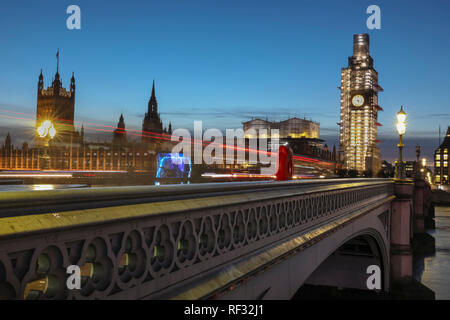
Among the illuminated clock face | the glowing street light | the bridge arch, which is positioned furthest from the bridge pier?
the illuminated clock face

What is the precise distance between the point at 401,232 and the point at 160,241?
22.8 m

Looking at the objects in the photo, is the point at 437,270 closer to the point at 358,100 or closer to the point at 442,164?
the point at 358,100

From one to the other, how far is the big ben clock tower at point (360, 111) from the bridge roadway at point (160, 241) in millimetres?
171535

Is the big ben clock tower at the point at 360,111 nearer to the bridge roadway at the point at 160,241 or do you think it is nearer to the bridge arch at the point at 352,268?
the bridge arch at the point at 352,268

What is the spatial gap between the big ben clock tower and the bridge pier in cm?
15081

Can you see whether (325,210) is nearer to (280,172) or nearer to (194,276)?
(280,172)

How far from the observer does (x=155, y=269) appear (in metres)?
3.40

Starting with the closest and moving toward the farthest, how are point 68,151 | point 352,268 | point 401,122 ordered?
point 401,122
point 352,268
point 68,151

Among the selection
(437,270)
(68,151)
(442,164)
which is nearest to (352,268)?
(437,270)

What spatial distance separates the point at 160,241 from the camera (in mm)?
3457

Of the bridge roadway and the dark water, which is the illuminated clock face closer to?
the dark water

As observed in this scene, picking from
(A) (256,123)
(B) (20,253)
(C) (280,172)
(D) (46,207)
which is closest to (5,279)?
(B) (20,253)

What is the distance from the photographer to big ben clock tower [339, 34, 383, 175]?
176 m

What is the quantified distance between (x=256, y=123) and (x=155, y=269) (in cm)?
17685
